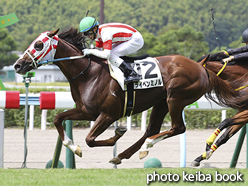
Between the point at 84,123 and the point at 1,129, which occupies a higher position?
the point at 1,129

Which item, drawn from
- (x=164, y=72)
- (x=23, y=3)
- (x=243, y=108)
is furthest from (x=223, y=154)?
(x=23, y=3)

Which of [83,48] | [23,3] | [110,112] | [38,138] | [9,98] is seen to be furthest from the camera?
[23,3]

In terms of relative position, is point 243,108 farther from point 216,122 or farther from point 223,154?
point 216,122

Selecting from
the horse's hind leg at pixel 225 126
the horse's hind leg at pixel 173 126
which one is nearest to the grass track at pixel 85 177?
the horse's hind leg at pixel 173 126

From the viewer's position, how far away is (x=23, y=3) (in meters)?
105

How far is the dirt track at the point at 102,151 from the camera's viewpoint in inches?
226

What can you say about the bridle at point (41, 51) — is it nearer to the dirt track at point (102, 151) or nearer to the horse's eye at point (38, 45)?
the horse's eye at point (38, 45)

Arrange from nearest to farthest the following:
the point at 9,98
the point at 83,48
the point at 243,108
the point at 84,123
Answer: the point at 83,48, the point at 243,108, the point at 9,98, the point at 84,123

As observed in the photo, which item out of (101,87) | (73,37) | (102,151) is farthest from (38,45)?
(102,151)

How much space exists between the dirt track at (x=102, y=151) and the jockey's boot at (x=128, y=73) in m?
1.71

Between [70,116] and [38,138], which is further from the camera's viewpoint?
[38,138]

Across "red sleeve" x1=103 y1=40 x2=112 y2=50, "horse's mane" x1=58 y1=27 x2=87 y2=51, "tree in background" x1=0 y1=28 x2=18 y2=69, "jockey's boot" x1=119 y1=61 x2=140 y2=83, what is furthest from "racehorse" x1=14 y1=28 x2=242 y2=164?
"tree in background" x1=0 y1=28 x2=18 y2=69

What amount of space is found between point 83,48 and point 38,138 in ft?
11.9

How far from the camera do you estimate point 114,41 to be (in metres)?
4.48
